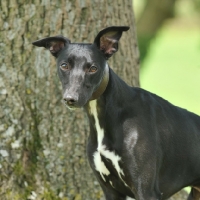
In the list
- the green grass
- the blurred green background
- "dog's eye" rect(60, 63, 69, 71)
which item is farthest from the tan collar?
the green grass

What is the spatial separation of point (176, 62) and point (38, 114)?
551 inches

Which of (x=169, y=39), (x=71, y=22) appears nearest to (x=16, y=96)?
(x=71, y=22)

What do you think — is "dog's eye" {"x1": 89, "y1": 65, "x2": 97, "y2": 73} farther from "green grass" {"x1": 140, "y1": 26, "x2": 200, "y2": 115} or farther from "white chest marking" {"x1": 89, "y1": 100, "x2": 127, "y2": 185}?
"green grass" {"x1": 140, "y1": 26, "x2": 200, "y2": 115}

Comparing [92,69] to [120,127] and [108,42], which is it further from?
[120,127]

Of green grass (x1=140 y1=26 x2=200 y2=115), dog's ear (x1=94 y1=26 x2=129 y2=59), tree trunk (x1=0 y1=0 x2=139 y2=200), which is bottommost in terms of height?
green grass (x1=140 y1=26 x2=200 y2=115)

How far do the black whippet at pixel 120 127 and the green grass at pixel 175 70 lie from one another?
8.52m

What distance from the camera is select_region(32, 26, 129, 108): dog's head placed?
17.6 feet

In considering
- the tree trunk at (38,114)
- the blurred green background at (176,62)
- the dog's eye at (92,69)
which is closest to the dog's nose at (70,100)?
the dog's eye at (92,69)

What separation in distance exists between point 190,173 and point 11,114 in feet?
6.04

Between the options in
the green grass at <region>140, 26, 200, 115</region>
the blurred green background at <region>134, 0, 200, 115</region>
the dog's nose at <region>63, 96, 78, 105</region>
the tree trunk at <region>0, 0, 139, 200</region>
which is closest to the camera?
the dog's nose at <region>63, 96, 78, 105</region>

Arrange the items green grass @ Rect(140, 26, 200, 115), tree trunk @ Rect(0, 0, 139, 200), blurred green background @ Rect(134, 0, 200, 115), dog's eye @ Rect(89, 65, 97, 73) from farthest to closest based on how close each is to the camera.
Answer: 1. green grass @ Rect(140, 26, 200, 115)
2. blurred green background @ Rect(134, 0, 200, 115)
3. tree trunk @ Rect(0, 0, 139, 200)
4. dog's eye @ Rect(89, 65, 97, 73)

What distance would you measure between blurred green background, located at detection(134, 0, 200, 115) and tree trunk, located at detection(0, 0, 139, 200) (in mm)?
7625

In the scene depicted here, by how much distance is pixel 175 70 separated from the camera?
64.7 ft

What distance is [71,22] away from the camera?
6930mm
